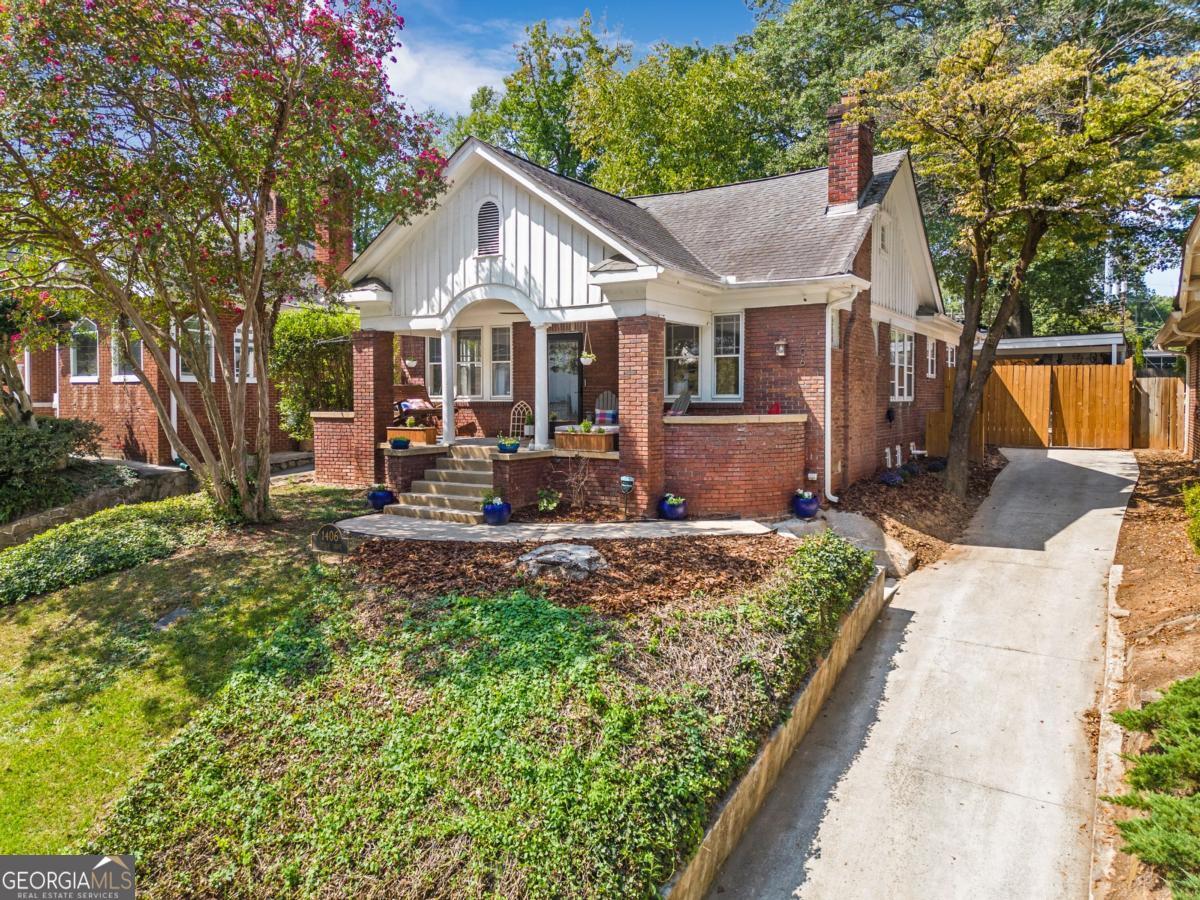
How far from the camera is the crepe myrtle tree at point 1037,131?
11.4 meters

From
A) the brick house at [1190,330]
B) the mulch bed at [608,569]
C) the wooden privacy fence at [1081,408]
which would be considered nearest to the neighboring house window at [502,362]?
the mulch bed at [608,569]

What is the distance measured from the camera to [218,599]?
307 inches

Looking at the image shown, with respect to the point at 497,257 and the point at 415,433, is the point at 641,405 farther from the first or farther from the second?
the point at 415,433

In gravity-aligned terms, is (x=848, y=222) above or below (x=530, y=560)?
above

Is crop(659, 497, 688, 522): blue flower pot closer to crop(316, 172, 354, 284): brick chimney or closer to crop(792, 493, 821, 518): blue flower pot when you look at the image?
crop(792, 493, 821, 518): blue flower pot

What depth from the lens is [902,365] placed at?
16312 mm

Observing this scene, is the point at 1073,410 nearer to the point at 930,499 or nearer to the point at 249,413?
the point at 930,499

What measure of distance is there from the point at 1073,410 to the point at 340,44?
61.7 ft

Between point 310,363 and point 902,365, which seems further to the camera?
point 310,363

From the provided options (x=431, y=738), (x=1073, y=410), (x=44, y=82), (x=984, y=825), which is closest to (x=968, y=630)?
(x=984, y=825)

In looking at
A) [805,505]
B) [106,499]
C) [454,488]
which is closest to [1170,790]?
[805,505]

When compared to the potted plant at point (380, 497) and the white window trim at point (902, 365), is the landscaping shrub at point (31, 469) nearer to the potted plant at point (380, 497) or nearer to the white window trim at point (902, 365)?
the potted plant at point (380, 497)

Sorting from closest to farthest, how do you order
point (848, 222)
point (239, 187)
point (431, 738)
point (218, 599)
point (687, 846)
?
1. point (687, 846)
2. point (431, 738)
3. point (218, 599)
4. point (239, 187)
5. point (848, 222)

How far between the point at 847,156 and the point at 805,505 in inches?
260
